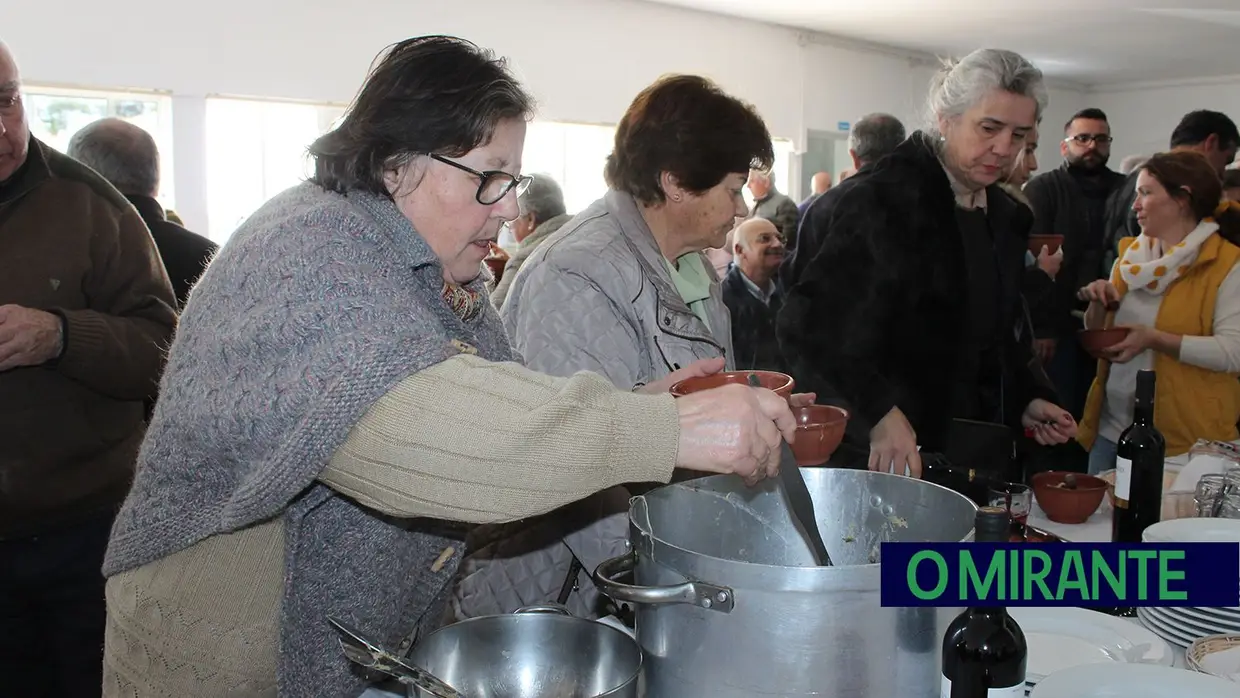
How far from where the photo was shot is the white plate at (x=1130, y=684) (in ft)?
3.19

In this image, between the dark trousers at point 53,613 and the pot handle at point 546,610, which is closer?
the pot handle at point 546,610

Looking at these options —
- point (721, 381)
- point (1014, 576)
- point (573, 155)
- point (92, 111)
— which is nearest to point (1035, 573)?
point (1014, 576)

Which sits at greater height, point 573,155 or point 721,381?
point 573,155

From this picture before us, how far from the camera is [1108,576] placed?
115cm

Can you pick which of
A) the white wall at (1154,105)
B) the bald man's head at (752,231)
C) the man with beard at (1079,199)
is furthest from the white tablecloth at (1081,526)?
the white wall at (1154,105)

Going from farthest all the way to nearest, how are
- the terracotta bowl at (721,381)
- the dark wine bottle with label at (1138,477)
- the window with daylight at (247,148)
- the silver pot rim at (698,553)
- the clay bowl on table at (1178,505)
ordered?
the window with daylight at (247,148) < the clay bowl on table at (1178,505) < the dark wine bottle with label at (1138,477) < the terracotta bowl at (721,381) < the silver pot rim at (698,553)

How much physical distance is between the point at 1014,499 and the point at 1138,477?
189mm

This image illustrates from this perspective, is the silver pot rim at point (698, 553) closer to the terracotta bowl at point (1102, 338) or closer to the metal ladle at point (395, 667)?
the metal ladle at point (395, 667)

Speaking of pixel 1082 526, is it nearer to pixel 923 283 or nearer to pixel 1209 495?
pixel 1209 495

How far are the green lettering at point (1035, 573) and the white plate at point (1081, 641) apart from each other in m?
0.16

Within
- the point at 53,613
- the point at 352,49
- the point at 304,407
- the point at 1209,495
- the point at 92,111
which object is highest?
the point at 352,49

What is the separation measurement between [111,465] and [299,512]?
1216 mm

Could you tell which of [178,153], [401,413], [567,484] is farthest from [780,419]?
[178,153]

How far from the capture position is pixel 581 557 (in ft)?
5.58
